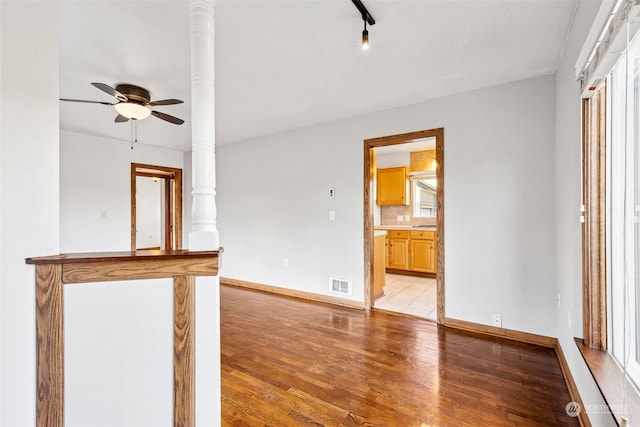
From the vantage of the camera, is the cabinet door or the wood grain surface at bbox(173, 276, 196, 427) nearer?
the wood grain surface at bbox(173, 276, 196, 427)

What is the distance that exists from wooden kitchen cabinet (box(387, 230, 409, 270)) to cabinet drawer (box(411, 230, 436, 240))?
0.13 metres

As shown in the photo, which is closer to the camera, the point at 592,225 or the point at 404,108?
the point at 592,225

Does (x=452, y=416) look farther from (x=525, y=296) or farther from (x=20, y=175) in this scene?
(x=20, y=175)

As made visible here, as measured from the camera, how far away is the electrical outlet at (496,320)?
8.96ft

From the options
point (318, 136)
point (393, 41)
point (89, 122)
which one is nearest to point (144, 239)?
point (89, 122)

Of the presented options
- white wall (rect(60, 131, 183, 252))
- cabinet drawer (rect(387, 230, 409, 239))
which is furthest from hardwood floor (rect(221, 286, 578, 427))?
white wall (rect(60, 131, 183, 252))

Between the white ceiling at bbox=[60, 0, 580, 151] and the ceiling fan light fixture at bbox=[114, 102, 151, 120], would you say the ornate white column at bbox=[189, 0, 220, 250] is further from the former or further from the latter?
the ceiling fan light fixture at bbox=[114, 102, 151, 120]

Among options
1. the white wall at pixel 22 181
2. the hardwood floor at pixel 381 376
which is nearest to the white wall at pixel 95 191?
the hardwood floor at pixel 381 376

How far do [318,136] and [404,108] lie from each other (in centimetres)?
122

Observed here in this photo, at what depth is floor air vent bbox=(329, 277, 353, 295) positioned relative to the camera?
368cm

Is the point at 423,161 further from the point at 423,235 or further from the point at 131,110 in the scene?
the point at 131,110

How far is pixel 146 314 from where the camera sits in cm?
124

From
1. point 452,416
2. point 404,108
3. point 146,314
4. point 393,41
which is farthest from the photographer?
point 404,108

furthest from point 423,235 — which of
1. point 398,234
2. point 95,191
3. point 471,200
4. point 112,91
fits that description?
point 95,191
